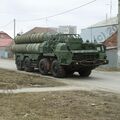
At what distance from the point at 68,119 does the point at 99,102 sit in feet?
10.7

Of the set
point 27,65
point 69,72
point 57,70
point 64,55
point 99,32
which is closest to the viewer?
point 64,55

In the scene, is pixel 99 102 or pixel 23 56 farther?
pixel 23 56

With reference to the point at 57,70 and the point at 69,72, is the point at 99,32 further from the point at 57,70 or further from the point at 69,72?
the point at 57,70

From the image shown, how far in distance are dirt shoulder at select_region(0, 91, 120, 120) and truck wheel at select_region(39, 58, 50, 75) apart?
12200 millimetres

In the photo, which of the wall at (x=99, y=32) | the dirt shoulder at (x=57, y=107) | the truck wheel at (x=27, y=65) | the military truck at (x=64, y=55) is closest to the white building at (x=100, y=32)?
the wall at (x=99, y=32)

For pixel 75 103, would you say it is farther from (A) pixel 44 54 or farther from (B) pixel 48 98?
(A) pixel 44 54

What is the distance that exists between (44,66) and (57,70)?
1.82 meters

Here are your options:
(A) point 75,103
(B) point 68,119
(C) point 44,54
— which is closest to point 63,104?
(A) point 75,103

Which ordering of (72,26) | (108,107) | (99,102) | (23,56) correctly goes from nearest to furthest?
(108,107) < (99,102) < (23,56) < (72,26)

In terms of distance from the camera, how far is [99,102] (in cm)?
1389

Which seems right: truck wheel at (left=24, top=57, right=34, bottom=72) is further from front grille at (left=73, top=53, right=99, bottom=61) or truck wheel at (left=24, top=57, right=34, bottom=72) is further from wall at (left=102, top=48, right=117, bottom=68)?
wall at (left=102, top=48, right=117, bottom=68)

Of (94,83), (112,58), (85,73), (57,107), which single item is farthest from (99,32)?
(57,107)

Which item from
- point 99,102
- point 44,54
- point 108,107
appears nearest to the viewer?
point 108,107

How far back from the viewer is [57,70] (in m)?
26.7
